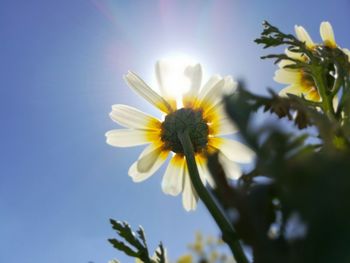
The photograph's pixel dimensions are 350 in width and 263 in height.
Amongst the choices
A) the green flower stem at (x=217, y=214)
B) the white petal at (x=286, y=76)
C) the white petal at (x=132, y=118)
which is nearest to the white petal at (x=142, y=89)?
the white petal at (x=132, y=118)

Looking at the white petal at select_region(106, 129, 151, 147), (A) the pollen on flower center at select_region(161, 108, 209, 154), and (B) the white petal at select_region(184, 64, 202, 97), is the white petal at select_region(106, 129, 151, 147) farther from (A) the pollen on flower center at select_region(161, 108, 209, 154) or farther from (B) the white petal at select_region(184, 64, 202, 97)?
(B) the white petal at select_region(184, 64, 202, 97)

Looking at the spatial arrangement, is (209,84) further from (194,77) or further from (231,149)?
(231,149)

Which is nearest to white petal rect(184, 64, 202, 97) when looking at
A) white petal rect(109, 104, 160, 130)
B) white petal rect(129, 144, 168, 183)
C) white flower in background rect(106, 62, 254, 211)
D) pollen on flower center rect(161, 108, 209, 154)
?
white flower in background rect(106, 62, 254, 211)

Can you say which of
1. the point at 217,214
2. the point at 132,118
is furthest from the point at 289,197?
the point at 132,118

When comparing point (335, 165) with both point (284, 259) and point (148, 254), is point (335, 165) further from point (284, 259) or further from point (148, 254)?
point (148, 254)

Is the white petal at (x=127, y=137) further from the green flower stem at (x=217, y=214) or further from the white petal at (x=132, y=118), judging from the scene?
the green flower stem at (x=217, y=214)

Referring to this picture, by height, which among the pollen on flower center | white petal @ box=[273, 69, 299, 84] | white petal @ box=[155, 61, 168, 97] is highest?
white petal @ box=[155, 61, 168, 97]
